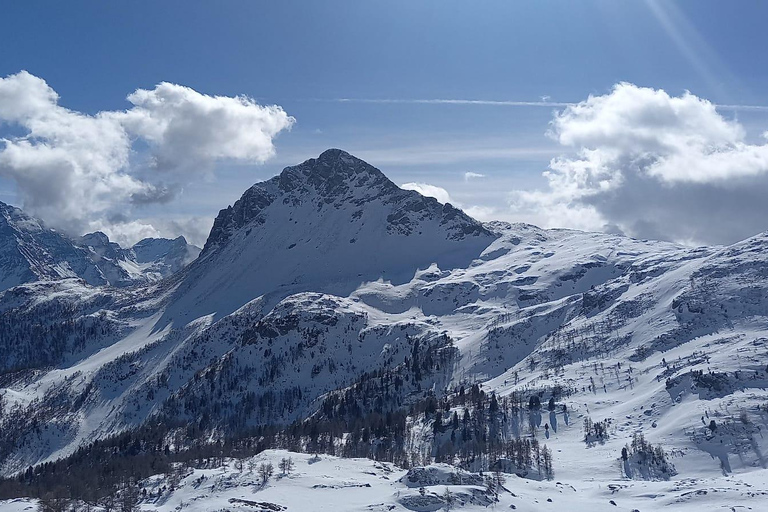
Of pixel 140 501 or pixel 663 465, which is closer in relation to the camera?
pixel 140 501

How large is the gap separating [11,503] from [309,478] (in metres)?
73.8

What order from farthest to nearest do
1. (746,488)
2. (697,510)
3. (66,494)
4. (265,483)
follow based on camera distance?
(66,494), (265,483), (746,488), (697,510)

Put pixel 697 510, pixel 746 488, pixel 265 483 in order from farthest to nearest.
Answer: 1. pixel 265 483
2. pixel 746 488
3. pixel 697 510

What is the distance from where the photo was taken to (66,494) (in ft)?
639

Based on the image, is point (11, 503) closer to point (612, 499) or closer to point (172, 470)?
point (172, 470)

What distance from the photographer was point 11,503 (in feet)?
546

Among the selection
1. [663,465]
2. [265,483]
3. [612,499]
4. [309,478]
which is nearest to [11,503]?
[265,483]

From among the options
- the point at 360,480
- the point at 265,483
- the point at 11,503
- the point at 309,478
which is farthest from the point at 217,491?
the point at 11,503

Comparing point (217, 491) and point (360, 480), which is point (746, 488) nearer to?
point (360, 480)

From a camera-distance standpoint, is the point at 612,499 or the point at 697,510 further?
the point at 612,499

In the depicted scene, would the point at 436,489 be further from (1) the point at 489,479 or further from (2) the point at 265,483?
(2) the point at 265,483

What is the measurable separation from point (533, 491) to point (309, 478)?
5765 cm

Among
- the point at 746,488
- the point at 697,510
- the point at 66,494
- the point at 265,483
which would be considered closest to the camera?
the point at 697,510

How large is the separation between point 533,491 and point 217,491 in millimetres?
78353
